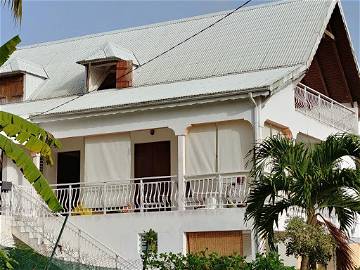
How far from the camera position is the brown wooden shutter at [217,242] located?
20.8 metres

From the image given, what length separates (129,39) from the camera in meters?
29.4

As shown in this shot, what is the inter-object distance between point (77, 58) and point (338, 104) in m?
9.64

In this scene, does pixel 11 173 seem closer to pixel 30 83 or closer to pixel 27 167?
pixel 30 83

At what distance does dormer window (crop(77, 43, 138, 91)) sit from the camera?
26062 millimetres

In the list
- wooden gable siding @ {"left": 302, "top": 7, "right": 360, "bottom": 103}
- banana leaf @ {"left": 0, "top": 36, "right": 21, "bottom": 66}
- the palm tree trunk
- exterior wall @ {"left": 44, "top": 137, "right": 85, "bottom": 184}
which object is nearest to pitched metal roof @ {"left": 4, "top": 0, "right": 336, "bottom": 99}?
wooden gable siding @ {"left": 302, "top": 7, "right": 360, "bottom": 103}

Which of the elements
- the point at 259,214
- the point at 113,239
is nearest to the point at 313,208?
the point at 259,214

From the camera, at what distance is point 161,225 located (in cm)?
2164

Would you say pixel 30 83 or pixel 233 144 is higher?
pixel 30 83

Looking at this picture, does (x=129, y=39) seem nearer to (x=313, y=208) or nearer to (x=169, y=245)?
(x=169, y=245)

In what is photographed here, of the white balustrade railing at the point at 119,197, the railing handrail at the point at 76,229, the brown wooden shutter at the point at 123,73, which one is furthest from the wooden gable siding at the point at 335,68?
the railing handrail at the point at 76,229

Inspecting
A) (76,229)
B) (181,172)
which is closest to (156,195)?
(181,172)

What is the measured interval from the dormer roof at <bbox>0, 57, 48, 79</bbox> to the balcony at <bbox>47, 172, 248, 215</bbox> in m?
5.40

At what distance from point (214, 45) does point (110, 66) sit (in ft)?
11.5

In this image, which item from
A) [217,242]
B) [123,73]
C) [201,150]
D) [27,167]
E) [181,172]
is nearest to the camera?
[27,167]
